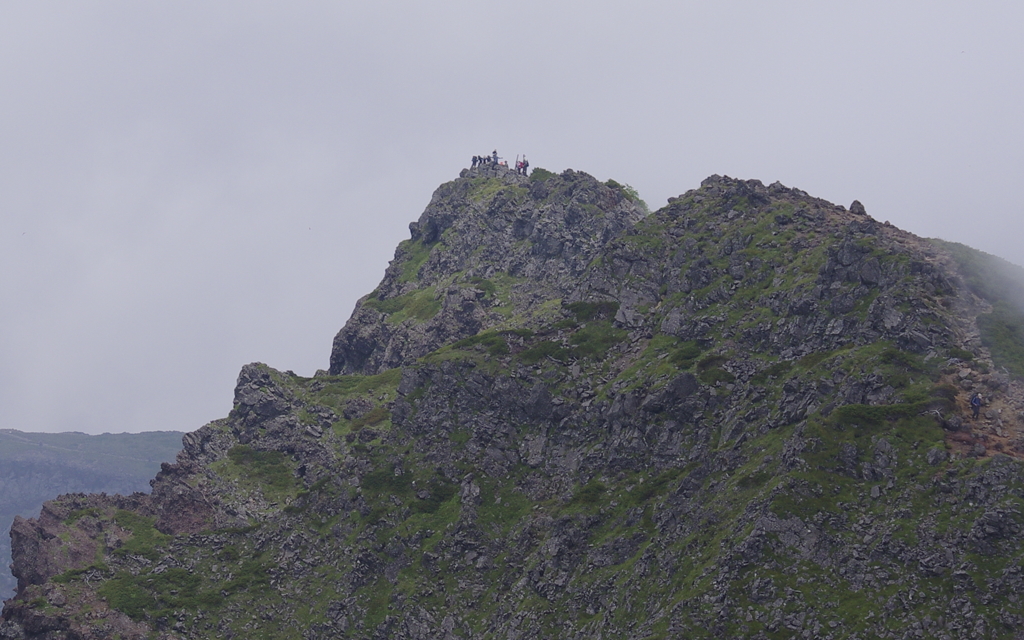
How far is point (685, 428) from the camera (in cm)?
12775

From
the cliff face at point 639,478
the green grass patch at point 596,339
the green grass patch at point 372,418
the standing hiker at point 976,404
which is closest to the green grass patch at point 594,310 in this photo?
the cliff face at point 639,478

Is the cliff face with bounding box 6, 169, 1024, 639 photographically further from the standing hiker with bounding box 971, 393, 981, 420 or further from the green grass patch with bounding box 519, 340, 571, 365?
the standing hiker with bounding box 971, 393, 981, 420

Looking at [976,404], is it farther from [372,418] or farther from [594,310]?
[372,418]

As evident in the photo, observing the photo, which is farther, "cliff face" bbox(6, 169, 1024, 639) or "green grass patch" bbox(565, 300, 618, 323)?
"green grass patch" bbox(565, 300, 618, 323)

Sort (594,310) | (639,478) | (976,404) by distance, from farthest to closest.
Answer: (594,310), (639,478), (976,404)

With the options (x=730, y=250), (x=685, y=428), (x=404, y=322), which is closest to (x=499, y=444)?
(x=685, y=428)

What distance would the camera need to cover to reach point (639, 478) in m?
126

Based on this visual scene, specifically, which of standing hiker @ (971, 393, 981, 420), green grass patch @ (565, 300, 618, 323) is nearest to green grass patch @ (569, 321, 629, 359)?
green grass patch @ (565, 300, 618, 323)

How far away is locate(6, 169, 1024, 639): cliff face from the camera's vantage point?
9612cm

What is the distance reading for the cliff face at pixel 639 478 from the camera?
315ft

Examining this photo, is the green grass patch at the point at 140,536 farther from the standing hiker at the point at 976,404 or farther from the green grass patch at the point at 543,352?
the standing hiker at the point at 976,404

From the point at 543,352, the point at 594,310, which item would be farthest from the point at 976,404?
the point at 594,310

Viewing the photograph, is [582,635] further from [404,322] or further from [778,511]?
[404,322]

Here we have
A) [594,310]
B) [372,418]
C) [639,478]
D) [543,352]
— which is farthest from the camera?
[372,418]
